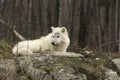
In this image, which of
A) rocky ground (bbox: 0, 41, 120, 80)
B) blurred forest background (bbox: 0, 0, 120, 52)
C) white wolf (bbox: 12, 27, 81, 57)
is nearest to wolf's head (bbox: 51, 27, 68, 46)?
white wolf (bbox: 12, 27, 81, 57)

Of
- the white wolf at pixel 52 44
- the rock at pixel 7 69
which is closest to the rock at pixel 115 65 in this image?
the white wolf at pixel 52 44

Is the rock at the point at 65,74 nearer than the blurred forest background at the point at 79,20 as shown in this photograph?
Yes

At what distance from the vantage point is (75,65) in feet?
37.2

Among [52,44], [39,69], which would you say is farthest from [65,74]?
[52,44]

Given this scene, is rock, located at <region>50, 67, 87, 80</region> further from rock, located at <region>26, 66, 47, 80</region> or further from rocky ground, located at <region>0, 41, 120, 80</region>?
rock, located at <region>26, 66, 47, 80</region>

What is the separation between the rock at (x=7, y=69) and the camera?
9.64 metres

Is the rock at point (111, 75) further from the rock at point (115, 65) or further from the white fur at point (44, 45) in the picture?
the white fur at point (44, 45)

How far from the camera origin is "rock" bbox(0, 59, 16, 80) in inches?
379

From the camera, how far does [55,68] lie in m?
11.1

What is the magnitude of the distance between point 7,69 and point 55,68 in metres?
1.21

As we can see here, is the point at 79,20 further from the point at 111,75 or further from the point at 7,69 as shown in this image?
the point at 7,69

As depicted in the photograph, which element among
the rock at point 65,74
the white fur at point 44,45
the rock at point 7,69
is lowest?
the rock at point 65,74

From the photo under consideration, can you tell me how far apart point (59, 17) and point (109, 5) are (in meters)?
1.89

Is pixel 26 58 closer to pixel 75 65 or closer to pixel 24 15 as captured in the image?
pixel 75 65
